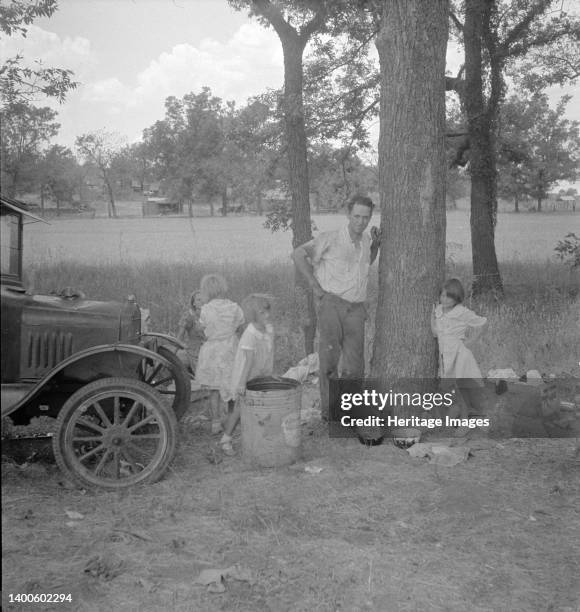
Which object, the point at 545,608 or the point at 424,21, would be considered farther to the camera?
the point at 424,21

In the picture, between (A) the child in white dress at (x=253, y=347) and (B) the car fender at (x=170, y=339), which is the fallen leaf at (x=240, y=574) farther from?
(B) the car fender at (x=170, y=339)

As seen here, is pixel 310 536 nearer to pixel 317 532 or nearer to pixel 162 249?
pixel 317 532

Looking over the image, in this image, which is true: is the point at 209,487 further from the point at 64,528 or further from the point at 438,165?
the point at 438,165

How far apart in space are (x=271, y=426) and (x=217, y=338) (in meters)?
1.21

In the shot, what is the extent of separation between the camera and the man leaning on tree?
543 centimetres

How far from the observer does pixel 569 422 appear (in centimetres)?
562

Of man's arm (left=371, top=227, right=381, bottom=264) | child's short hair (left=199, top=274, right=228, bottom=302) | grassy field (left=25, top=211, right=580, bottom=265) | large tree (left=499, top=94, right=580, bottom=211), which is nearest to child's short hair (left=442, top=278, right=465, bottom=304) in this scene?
man's arm (left=371, top=227, right=381, bottom=264)

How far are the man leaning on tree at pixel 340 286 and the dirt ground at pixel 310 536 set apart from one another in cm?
87

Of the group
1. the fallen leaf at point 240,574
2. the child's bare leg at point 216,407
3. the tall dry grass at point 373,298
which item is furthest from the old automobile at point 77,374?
the tall dry grass at point 373,298

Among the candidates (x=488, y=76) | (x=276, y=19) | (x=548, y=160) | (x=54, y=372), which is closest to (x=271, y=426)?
(x=54, y=372)

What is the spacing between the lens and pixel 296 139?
10.5 meters

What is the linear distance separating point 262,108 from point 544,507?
8894 mm

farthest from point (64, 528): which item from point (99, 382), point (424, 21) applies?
point (424, 21)

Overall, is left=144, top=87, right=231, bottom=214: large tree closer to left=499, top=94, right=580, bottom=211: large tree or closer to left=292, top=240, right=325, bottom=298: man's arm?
left=499, top=94, right=580, bottom=211: large tree
